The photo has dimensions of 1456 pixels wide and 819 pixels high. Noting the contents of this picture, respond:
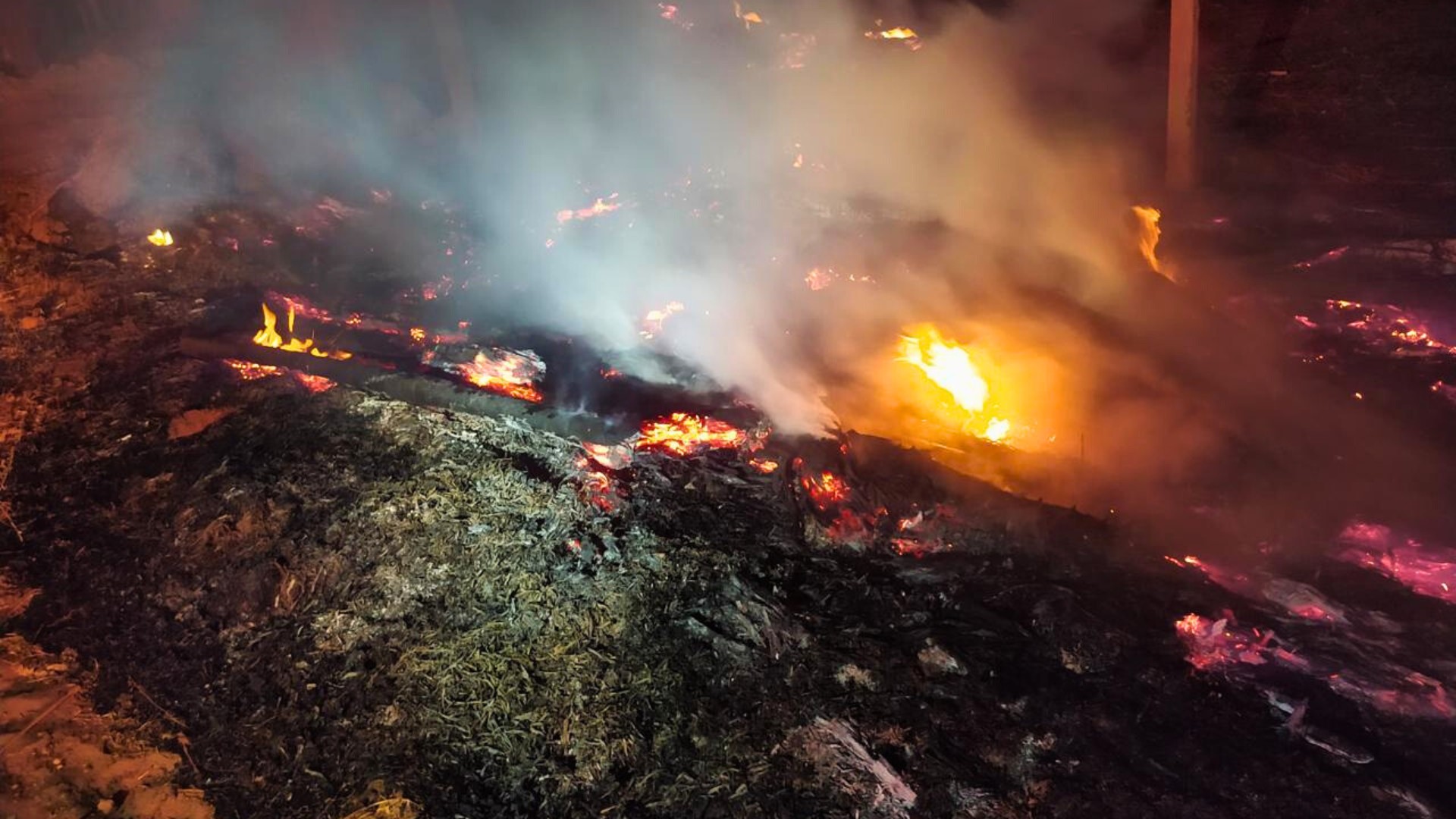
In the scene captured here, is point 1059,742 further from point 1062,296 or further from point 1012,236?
point 1012,236

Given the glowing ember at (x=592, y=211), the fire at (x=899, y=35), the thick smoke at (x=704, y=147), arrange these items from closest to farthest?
1. the thick smoke at (x=704, y=147)
2. the glowing ember at (x=592, y=211)
3. the fire at (x=899, y=35)

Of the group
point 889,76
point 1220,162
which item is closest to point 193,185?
point 889,76

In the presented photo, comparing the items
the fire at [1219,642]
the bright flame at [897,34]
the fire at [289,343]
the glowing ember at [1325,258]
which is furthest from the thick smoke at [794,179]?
the fire at [289,343]

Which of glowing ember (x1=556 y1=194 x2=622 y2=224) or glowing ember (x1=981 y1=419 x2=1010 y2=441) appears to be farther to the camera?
glowing ember (x1=556 y1=194 x2=622 y2=224)

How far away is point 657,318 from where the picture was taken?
695 cm

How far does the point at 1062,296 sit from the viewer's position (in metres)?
6.99

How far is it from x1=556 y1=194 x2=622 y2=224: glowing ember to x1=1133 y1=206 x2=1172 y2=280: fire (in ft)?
20.3

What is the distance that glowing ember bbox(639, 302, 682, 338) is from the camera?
676 centimetres

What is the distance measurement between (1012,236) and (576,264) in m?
5.06

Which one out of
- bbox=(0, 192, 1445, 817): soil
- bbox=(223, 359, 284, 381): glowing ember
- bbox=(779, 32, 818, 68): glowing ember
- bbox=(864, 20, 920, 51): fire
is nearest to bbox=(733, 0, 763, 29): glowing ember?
bbox=(779, 32, 818, 68): glowing ember

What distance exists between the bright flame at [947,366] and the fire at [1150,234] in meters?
2.70

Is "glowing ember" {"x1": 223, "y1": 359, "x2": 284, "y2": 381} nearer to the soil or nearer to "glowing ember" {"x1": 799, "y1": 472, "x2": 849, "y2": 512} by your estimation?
the soil

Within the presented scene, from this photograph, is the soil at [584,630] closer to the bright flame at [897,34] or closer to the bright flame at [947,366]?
the bright flame at [947,366]

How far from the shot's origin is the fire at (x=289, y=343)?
19.9ft
